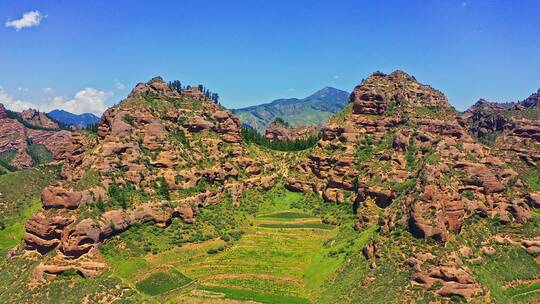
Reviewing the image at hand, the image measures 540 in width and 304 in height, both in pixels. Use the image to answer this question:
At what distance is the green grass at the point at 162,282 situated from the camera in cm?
9612

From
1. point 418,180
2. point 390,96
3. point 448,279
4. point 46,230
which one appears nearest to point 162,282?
point 46,230

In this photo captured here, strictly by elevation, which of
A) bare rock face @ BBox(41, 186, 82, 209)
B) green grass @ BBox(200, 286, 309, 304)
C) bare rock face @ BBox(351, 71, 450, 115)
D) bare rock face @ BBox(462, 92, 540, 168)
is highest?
bare rock face @ BBox(351, 71, 450, 115)

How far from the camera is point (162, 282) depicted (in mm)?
99375

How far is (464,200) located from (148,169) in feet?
266

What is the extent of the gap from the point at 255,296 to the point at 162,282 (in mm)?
20498

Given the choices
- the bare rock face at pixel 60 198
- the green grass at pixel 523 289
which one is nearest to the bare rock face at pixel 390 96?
the green grass at pixel 523 289

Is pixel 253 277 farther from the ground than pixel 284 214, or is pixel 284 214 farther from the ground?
pixel 284 214

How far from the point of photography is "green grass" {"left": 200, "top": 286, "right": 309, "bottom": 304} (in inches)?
3684

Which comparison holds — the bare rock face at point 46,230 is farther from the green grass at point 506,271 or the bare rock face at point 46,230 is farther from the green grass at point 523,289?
the green grass at point 523,289

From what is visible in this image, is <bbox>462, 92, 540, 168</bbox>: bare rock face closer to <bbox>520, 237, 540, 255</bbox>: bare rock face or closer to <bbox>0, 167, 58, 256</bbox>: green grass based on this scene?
<bbox>520, 237, 540, 255</bbox>: bare rock face

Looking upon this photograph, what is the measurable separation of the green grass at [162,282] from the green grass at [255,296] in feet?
19.4

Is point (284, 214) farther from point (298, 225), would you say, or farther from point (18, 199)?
point (18, 199)

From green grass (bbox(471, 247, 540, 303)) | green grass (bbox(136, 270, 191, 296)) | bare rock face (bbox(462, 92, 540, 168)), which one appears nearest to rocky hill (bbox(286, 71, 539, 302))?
bare rock face (bbox(462, 92, 540, 168))

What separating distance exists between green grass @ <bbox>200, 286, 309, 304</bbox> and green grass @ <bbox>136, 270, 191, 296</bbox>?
5915 millimetres
